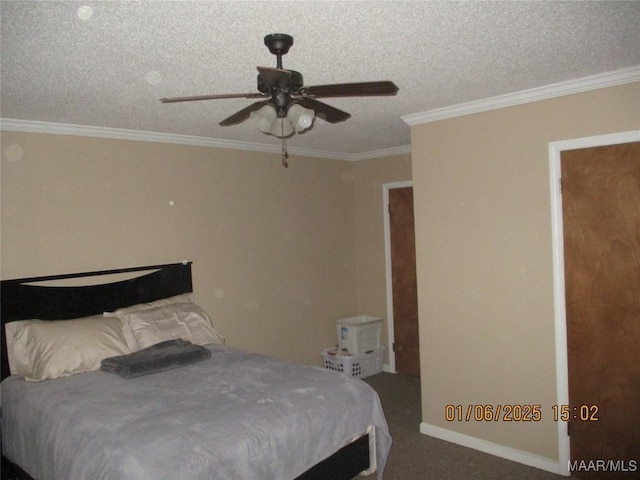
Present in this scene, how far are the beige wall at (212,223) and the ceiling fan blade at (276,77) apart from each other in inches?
97.1

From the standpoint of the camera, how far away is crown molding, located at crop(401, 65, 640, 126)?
278cm

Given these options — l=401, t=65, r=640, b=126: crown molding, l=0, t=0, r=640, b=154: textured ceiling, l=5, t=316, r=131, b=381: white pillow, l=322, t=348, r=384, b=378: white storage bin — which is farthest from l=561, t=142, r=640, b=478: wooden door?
l=5, t=316, r=131, b=381: white pillow

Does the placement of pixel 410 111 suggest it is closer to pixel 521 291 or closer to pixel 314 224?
pixel 521 291

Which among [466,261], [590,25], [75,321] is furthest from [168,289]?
[590,25]

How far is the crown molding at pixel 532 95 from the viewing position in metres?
2.78

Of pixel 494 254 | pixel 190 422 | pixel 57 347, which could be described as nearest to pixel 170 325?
pixel 57 347

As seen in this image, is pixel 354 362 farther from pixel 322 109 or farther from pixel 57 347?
pixel 322 109

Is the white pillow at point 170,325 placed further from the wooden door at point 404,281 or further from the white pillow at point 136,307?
the wooden door at point 404,281

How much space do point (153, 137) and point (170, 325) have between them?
1591 millimetres

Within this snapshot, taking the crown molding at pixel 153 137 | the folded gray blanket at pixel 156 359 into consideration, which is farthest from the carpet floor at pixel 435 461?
the crown molding at pixel 153 137

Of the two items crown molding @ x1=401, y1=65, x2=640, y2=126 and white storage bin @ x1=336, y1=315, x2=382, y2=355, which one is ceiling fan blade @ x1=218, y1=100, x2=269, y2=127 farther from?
white storage bin @ x1=336, y1=315, x2=382, y2=355

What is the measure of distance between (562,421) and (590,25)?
2391 mm

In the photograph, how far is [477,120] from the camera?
344 centimetres

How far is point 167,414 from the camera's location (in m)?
2.38
